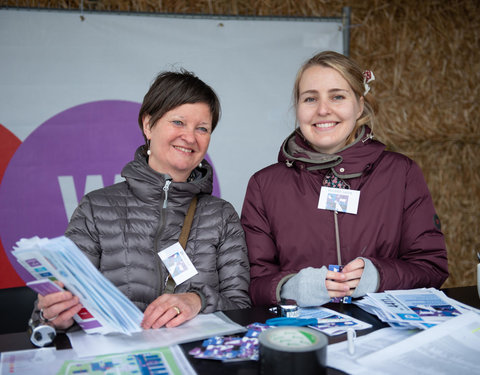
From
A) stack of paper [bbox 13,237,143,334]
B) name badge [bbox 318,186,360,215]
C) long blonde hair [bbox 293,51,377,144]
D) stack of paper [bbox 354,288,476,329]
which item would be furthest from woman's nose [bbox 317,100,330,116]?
stack of paper [bbox 13,237,143,334]

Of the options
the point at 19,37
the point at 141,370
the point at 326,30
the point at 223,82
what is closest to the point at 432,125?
the point at 326,30

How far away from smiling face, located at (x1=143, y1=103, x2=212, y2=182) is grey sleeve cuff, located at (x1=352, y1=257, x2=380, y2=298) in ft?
2.58

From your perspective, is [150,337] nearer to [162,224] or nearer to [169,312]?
[169,312]

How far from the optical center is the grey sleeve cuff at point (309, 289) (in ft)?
4.62

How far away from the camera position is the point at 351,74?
1.91 m

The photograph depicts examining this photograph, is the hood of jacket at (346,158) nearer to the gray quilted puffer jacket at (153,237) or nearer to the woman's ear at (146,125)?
the gray quilted puffer jacket at (153,237)

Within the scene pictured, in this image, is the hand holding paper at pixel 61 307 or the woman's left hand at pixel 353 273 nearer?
the hand holding paper at pixel 61 307

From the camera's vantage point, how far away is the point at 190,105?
5.95ft

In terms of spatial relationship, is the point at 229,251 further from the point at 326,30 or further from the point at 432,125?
the point at 432,125

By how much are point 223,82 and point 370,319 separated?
6.74ft

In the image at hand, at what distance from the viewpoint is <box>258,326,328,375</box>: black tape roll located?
2.60 ft

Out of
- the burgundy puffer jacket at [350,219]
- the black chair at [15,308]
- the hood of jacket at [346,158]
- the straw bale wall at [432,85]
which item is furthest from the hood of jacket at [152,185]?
the straw bale wall at [432,85]

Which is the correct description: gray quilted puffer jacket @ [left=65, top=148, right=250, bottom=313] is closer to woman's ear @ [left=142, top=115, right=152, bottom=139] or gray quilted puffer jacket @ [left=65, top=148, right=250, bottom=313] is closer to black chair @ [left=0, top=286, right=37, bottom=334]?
woman's ear @ [left=142, top=115, right=152, bottom=139]

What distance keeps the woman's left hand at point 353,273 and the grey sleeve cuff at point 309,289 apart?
89 millimetres
